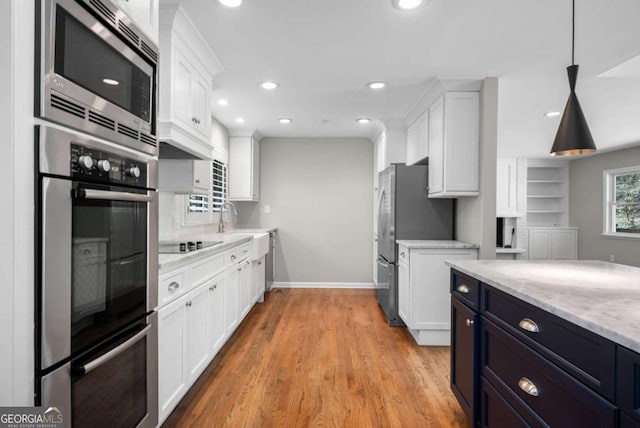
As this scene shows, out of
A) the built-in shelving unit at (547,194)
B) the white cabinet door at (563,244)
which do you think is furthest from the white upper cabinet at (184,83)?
the white cabinet door at (563,244)

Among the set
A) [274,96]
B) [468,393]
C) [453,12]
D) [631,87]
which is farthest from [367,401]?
[631,87]

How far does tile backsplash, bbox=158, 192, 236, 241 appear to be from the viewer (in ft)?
9.59

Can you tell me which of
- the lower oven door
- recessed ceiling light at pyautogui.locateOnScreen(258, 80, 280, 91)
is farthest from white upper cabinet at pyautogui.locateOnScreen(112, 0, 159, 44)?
recessed ceiling light at pyautogui.locateOnScreen(258, 80, 280, 91)

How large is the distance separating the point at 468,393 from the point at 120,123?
78.6 inches

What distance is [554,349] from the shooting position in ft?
3.70

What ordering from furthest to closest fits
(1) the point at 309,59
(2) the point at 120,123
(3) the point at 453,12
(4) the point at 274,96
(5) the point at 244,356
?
(4) the point at 274,96 < (5) the point at 244,356 < (1) the point at 309,59 < (3) the point at 453,12 < (2) the point at 120,123

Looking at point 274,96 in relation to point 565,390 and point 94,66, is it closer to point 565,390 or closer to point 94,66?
point 94,66

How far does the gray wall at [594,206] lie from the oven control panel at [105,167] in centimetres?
767

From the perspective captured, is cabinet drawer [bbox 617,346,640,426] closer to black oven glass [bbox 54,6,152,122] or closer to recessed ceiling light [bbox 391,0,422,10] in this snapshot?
black oven glass [bbox 54,6,152,122]

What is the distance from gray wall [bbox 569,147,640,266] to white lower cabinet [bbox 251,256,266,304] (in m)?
6.29

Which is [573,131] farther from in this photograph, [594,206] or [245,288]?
[594,206]

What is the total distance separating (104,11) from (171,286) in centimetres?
122

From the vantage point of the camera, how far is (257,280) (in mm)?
4156

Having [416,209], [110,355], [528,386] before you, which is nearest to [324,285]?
[416,209]
